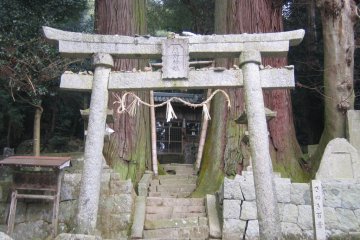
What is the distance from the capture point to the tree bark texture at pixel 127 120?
27.3 feet

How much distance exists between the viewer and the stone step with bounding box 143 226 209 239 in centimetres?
627

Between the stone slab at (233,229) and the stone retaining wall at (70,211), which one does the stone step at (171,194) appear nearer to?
the stone retaining wall at (70,211)

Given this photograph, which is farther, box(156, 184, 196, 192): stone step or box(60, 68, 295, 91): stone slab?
box(156, 184, 196, 192): stone step

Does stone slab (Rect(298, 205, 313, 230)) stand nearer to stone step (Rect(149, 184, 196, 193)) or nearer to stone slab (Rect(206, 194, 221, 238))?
stone slab (Rect(206, 194, 221, 238))

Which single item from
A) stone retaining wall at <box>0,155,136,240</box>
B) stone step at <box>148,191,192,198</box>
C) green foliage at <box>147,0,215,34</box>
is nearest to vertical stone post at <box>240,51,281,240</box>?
stone retaining wall at <box>0,155,136,240</box>

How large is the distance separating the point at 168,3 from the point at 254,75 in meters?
11.2

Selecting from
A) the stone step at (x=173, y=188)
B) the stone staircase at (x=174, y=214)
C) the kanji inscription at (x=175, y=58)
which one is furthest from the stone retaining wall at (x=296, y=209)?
the stone step at (x=173, y=188)

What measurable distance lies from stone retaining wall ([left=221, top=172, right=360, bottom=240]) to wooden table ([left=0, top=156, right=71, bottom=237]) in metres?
2.60

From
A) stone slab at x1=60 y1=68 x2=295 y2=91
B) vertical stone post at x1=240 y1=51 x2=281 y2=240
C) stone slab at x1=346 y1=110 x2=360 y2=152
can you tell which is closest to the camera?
vertical stone post at x1=240 y1=51 x2=281 y2=240

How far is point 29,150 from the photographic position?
14227mm

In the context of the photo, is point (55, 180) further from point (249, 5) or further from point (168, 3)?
point (168, 3)

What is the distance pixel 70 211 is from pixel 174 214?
6.05ft

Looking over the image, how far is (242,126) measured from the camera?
318 inches

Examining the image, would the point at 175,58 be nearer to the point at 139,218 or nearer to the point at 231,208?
the point at 231,208
